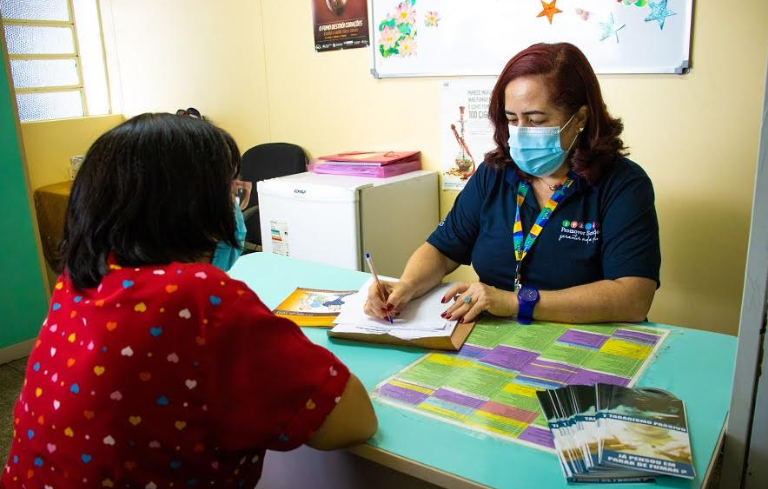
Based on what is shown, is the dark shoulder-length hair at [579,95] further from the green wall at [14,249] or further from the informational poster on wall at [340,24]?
the green wall at [14,249]

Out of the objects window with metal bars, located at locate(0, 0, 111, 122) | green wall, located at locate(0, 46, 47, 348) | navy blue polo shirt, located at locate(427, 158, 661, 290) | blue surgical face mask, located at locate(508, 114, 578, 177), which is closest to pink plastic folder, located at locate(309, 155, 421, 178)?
navy blue polo shirt, located at locate(427, 158, 661, 290)

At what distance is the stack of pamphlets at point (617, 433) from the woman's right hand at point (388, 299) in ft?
1.56

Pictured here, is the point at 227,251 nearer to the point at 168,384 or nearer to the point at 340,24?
the point at 168,384

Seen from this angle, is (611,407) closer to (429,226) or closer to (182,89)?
(429,226)

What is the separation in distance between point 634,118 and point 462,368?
173 cm

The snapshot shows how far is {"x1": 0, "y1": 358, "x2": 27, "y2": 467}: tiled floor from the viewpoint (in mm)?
2480

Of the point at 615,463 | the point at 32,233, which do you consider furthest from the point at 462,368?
the point at 32,233

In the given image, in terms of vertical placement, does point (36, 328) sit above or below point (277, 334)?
below

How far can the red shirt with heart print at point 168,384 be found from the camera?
0.87 m

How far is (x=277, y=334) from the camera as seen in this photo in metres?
0.92

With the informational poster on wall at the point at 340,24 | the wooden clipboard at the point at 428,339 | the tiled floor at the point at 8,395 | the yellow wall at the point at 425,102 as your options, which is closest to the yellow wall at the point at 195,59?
the yellow wall at the point at 425,102

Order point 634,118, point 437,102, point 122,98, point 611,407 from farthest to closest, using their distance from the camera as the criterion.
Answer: point 122,98 → point 437,102 → point 634,118 → point 611,407

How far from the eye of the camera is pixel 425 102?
3.18m

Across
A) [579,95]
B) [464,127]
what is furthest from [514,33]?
[579,95]
